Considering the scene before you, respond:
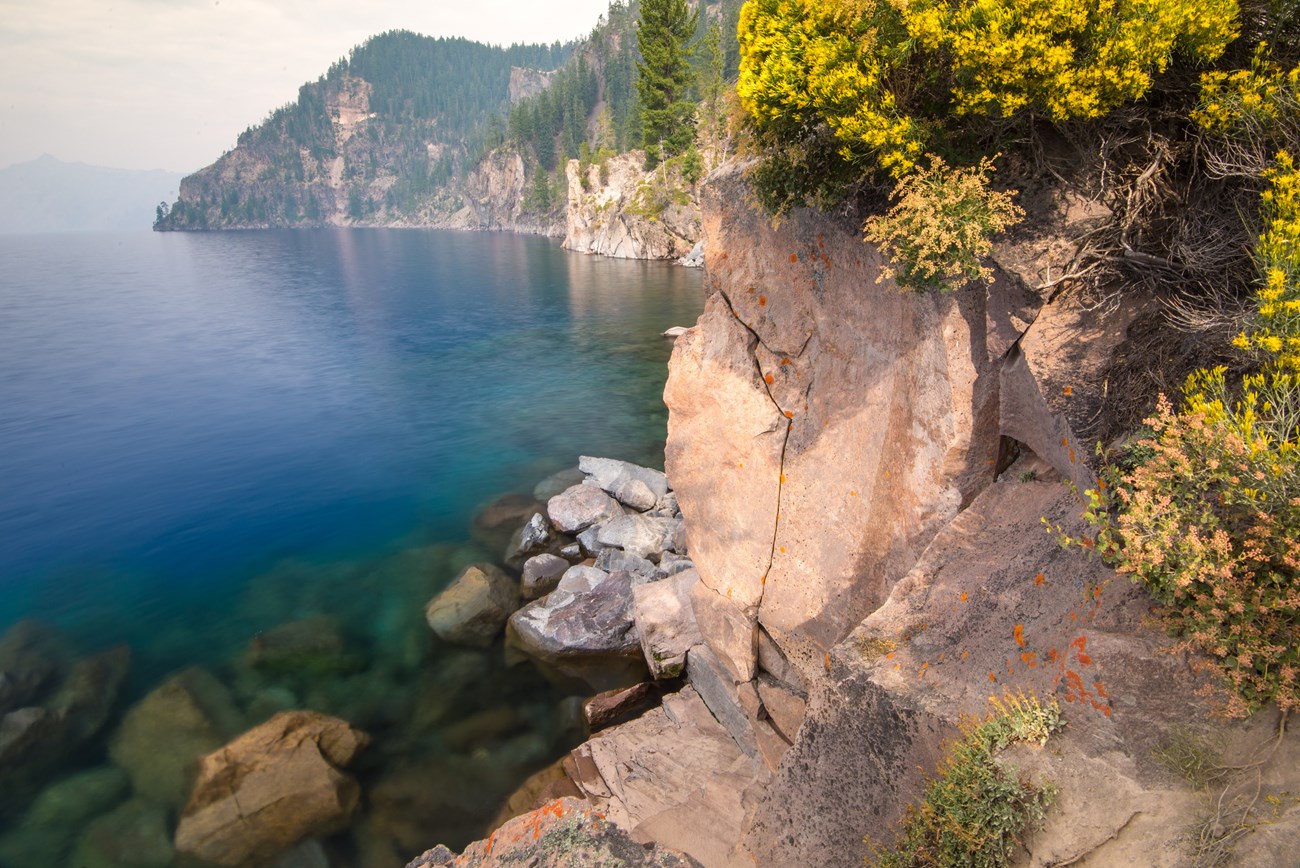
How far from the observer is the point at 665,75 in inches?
3137

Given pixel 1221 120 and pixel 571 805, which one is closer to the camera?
pixel 1221 120

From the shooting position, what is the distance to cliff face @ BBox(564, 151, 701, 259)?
3939 inches

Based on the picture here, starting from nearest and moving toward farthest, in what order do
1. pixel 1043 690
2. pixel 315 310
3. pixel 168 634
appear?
pixel 1043 690 → pixel 168 634 → pixel 315 310

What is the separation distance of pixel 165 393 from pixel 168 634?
2613cm

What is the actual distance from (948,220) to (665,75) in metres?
83.2

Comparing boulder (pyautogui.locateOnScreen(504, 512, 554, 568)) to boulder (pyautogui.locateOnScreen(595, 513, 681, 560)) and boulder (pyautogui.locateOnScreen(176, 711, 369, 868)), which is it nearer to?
boulder (pyautogui.locateOnScreen(595, 513, 681, 560))

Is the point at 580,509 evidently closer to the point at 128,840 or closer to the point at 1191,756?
the point at 128,840

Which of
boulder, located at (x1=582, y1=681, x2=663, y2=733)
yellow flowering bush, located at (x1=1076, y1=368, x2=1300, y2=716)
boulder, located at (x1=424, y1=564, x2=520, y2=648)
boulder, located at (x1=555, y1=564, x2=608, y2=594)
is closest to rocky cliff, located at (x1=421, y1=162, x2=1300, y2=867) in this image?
yellow flowering bush, located at (x1=1076, y1=368, x2=1300, y2=716)

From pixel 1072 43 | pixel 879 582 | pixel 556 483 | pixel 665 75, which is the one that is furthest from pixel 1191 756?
pixel 665 75

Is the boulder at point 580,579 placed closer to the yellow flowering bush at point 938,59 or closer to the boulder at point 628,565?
the boulder at point 628,565

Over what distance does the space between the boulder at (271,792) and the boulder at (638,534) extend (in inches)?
349

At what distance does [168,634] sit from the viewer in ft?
60.5

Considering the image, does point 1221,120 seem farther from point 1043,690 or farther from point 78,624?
point 78,624

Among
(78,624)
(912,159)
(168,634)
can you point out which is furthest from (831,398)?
(78,624)
